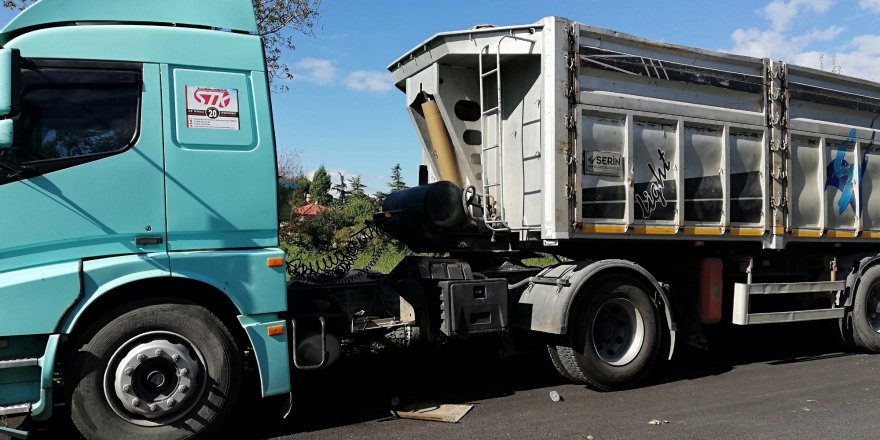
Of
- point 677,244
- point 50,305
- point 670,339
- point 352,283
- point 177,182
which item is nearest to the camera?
point 50,305

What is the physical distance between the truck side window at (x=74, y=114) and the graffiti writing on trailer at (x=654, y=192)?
4455 mm

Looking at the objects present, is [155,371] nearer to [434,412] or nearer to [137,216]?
[137,216]

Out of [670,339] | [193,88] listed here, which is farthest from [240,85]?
[670,339]

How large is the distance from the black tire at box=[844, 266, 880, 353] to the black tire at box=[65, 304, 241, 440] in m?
6.97

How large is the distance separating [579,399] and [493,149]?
2551 millimetres

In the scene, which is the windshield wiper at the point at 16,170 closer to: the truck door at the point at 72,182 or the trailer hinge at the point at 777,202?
the truck door at the point at 72,182

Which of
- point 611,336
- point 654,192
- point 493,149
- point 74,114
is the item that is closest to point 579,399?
point 611,336

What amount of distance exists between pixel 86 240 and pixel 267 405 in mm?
2168

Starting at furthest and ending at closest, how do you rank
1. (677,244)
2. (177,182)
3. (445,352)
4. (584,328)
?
(445,352)
(677,244)
(584,328)
(177,182)

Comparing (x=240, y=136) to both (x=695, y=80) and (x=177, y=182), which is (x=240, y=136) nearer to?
(x=177, y=182)

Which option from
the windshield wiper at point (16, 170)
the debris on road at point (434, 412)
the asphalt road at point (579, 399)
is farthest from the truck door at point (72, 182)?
the debris on road at point (434, 412)

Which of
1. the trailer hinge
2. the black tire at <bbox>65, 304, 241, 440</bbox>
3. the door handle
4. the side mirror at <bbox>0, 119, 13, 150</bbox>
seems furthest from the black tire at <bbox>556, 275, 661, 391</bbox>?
the side mirror at <bbox>0, 119, 13, 150</bbox>

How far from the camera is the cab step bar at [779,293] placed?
6.93 metres

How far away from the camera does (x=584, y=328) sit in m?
5.84
